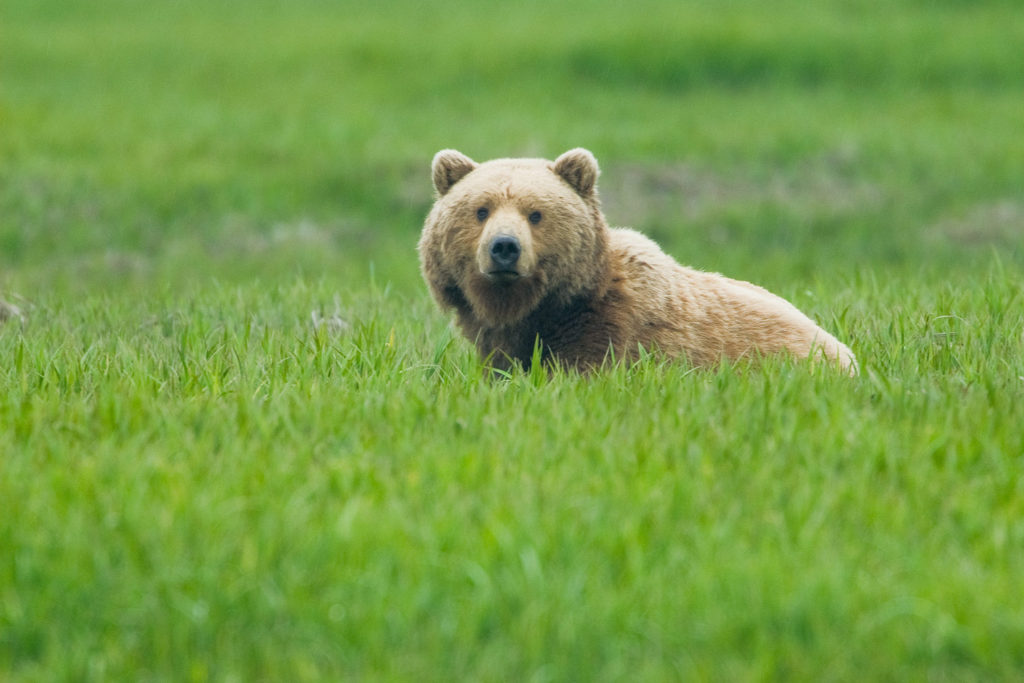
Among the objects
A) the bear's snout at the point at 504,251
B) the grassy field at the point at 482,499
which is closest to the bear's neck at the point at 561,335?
the grassy field at the point at 482,499

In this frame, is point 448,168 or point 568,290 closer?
point 568,290

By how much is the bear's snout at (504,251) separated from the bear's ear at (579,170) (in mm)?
711

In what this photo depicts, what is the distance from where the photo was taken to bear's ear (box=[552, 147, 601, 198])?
543cm

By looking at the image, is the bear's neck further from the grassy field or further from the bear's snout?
the bear's snout

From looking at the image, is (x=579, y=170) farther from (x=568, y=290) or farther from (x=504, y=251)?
(x=504, y=251)

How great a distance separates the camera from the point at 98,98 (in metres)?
17.2

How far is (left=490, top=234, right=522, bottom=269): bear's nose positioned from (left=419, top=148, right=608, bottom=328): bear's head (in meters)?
0.03

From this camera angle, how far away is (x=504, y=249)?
16.0 ft

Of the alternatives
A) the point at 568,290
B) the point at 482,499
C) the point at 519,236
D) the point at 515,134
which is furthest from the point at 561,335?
the point at 515,134

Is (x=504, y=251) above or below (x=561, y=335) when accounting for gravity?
above

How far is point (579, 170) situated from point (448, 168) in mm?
642

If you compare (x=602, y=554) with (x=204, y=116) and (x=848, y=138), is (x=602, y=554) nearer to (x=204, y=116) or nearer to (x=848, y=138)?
(x=848, y=138)

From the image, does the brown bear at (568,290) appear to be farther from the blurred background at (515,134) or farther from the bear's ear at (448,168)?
the blurred background at (515,134)

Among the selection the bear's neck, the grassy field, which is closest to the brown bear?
the bear's neck
